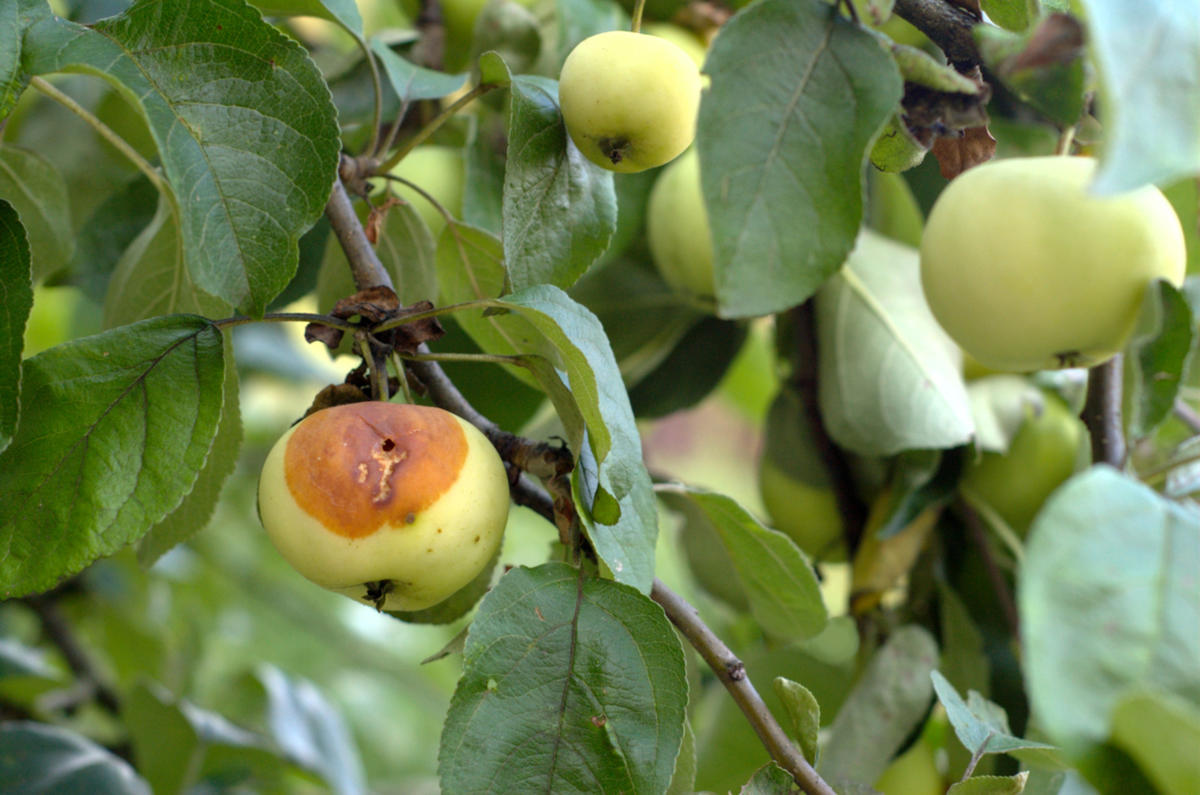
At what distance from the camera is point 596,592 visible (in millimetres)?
360

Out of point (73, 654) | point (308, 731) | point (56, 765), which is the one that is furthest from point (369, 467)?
point (73, 654)

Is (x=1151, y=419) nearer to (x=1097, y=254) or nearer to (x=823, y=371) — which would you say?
(x=1097, y=254)

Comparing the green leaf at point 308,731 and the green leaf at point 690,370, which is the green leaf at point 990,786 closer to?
the green leaf at point 690,370

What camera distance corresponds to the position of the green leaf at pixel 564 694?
1.10ft

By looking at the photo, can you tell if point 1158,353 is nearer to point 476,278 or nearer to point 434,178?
point 476,278

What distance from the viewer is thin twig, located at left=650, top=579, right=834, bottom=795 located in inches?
14.3

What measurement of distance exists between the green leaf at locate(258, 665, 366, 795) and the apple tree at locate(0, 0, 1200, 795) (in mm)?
148

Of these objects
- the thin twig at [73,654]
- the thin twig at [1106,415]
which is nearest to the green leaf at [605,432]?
the thin twig at [1106,415]

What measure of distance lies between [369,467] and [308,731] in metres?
0.59

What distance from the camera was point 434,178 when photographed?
614 mm

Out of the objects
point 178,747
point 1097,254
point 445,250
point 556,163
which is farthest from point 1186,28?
point 178,747

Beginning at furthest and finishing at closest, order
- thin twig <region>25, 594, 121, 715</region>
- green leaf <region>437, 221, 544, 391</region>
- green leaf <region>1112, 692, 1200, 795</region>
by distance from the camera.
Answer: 1. thin twig <region>25, 594, 121, 715</region>
2. green leaf <region>437, 221, 544, 391</region>
3. green leaf <region>1112, 692, 1200, 795</region>

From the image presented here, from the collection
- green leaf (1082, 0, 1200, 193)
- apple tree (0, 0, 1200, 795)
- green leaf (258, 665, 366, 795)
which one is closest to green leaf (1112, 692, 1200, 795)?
apple tree (0, 0, 1200, 795)

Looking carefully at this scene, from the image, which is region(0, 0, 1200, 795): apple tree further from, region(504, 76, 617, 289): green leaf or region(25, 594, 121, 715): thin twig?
region(25, 594, 121, 715): thin twig
